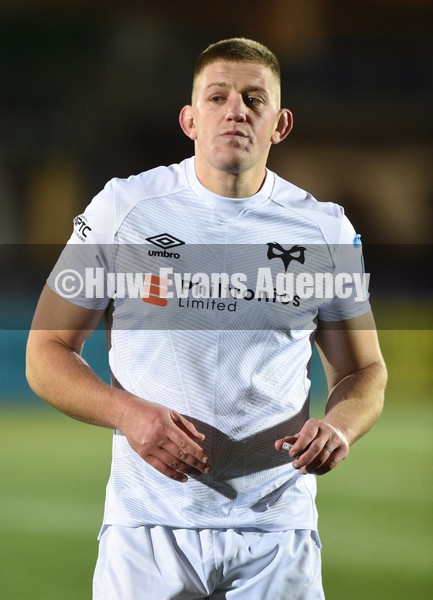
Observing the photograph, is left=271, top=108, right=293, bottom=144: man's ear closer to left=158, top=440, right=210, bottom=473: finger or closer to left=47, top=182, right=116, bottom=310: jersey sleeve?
left=47, top=182, right=116, bottom=310: jersey sleeve

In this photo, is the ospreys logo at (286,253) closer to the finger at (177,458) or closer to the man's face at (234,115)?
the man's face at (234,115)

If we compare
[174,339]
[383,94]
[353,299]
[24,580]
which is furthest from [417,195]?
[24,580]

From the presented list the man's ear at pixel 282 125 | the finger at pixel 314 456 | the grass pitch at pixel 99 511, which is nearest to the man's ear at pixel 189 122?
the man's ear at pixel 282 125

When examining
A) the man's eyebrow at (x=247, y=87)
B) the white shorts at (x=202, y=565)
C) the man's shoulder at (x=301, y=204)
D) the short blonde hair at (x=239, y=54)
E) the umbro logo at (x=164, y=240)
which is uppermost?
the short blonde hair at (x=239, y=54)

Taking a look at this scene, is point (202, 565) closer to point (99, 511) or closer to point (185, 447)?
point (185, 447)

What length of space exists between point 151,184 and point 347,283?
0.47 m

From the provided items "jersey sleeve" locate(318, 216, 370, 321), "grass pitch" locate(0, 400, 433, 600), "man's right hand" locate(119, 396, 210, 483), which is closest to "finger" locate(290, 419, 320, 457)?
"man's right hand" locate(119, 396, 210, 483)

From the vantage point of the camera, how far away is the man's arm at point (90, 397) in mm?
1592

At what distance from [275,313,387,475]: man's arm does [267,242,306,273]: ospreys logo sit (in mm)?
150

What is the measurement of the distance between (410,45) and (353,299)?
4.04 ft

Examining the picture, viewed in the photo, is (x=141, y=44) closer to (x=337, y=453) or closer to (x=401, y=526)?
(x=337, y=453)

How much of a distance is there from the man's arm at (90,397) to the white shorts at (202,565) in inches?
7.0

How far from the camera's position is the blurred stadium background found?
9.11 feet

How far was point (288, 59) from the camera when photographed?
9.35 feet
